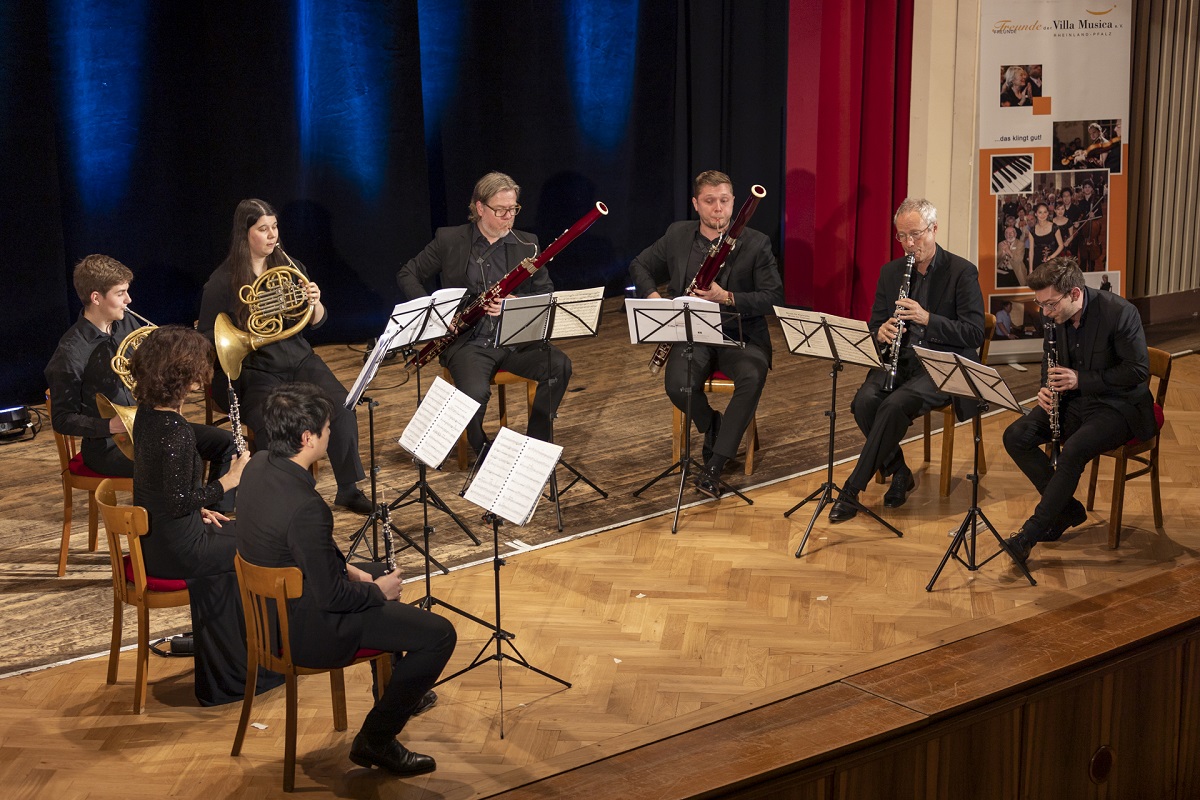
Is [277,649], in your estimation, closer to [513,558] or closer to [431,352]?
[513,558]

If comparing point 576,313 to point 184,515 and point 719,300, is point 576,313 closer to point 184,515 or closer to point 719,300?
point 719,300

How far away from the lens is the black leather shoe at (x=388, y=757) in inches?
137

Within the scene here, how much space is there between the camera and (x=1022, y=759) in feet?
9.77

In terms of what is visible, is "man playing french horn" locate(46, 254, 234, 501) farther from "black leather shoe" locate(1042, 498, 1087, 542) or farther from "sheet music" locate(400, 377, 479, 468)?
"black leather shoe" locate(1042, 498, 1087, 542)

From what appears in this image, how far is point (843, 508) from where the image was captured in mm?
5168

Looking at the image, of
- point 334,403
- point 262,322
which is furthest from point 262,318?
point 334,403

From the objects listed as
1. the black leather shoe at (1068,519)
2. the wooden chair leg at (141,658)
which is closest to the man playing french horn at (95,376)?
the wooden chair leg at (141,658)

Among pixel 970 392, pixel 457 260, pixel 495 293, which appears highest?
pixel 457 260

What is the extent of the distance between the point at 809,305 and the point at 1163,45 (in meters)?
2.44

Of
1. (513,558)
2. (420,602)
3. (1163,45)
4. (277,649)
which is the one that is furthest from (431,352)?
(1163,45)

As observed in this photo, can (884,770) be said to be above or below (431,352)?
below

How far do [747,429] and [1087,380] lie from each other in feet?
4.95

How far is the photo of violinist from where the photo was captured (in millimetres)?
6793

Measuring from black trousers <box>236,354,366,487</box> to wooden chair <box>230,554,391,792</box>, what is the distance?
1667 millimetres
